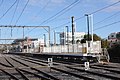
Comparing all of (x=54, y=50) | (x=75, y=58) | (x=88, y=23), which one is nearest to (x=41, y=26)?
(x=54, y=50)

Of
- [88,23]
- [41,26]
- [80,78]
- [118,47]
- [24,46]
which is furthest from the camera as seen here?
[24,46]

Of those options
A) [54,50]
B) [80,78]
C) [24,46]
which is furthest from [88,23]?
[24,46]

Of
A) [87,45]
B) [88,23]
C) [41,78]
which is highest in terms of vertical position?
[88,23]

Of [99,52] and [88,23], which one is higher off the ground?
[88,23]

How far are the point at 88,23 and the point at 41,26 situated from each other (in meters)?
20.9

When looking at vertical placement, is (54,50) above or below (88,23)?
below

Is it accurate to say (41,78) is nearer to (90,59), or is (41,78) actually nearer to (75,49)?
(90,59)

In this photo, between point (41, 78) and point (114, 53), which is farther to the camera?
point (114, 53)

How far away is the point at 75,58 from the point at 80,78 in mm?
29976

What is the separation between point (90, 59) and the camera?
4409 centimetres

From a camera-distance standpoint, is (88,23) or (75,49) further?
(88,23)

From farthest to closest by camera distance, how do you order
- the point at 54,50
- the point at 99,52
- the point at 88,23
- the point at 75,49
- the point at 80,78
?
the point at 54,50
the point at 88,23
the point at 75,49
the point at 99,52
the point at 80,78

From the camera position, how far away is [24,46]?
143 m

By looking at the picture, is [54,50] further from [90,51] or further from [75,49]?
[90,51]
